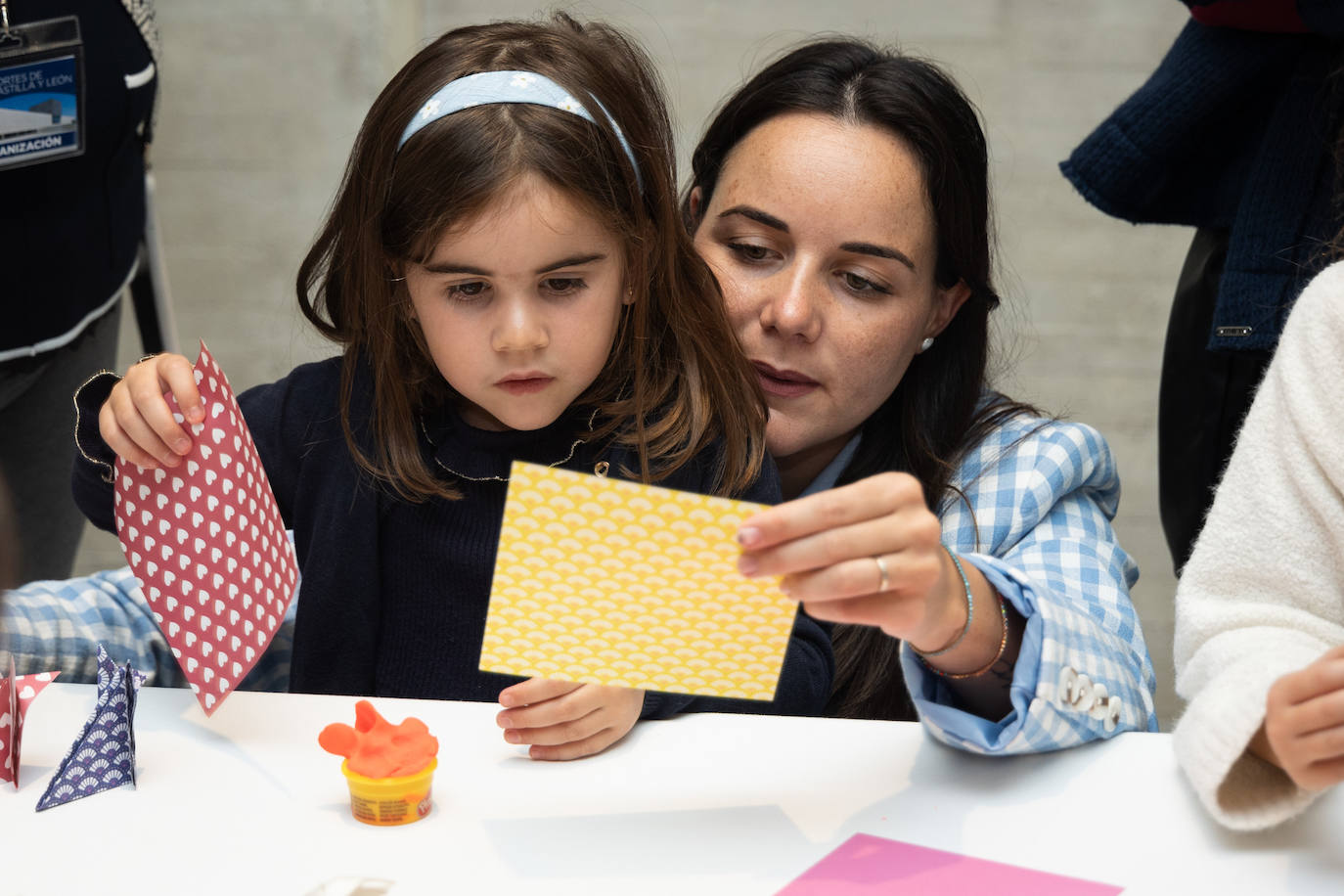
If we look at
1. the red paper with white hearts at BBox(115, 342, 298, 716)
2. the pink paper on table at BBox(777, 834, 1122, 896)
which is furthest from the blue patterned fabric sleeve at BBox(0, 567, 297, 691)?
the pink paper on table at BBox(777, 834, 1122, 896)

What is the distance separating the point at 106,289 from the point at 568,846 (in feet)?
4.45

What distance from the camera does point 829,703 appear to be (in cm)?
144

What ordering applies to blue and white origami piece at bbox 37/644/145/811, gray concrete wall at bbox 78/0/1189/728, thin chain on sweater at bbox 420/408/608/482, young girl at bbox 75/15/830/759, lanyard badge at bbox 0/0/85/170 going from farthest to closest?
1. gray concrete wall at bbox 78/0/1189/728
2. lanyard badge at bbox 0/0/85/170
3. thin chain on sweater at bbox 420/408/608/482
4. young girl at bbox 75/15/830/759
5. blue and white origami piece at bbox 37/644/145/811

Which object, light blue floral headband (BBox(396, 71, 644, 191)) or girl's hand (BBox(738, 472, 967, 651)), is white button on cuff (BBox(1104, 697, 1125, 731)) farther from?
light blue floral headband (BBox(396, 71, 644, 191))

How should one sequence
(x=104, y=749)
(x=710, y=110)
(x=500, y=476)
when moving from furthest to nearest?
(x=710, y=110) → (x=500, y=476) → (x=104, y=749)

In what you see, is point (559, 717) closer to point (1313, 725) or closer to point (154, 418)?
point (154, 418)

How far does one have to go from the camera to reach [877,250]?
1.45 m

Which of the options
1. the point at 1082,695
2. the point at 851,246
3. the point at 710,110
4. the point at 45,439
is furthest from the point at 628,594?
the point at 710,110

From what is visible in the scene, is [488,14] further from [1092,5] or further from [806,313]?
[806,313]

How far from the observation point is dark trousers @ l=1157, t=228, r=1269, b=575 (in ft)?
5.40

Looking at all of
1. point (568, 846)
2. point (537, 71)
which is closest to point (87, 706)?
point (568, 846)

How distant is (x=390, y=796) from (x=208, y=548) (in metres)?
0.30

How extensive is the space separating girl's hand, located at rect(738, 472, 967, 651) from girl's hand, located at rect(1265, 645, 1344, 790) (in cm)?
25

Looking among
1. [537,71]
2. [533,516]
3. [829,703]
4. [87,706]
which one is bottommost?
[829,703]
